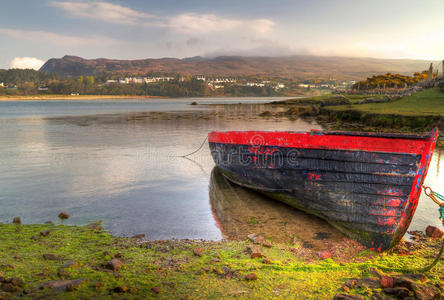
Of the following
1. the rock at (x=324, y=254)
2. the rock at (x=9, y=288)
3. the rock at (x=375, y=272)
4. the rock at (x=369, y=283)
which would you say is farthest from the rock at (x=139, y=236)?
the rock at (x=375, y=272)

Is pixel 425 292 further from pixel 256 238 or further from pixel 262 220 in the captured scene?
pixel 262 220

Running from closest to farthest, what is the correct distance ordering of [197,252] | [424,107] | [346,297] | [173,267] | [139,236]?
[346,297], [173,267], [197,252], [139,236], [424,107]

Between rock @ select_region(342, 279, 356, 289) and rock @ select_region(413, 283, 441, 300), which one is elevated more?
rock @ select_region(413, 283, 441, 300)

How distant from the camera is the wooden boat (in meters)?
6.20

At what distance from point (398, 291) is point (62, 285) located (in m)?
4.61

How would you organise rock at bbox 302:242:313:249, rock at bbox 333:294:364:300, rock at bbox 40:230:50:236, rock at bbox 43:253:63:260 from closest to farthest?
rock at bbox 333:294:364:300 < rock at bbox 43:253:63:260 < rock at bbox 302:242:313:249 < rock at bbox 40:230:50:236

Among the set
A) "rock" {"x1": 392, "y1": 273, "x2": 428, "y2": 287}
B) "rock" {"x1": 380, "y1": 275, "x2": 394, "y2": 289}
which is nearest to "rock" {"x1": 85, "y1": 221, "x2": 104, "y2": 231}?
"rock" {"x1": 380, "y1": 275, "x2": 394, "y2": 289}

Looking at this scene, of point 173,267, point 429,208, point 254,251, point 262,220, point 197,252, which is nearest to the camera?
point 173,267

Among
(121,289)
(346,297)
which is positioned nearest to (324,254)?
(346,297)

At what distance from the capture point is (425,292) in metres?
4.21

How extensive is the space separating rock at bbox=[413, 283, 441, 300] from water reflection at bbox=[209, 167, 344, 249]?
228cm

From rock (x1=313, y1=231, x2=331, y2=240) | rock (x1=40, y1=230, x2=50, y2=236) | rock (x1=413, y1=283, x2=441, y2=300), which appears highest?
rock (x1=413, y1=283, x2=441, y2=300)

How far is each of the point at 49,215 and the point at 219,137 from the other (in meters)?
6.08

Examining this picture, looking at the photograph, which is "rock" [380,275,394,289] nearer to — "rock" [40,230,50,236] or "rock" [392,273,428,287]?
"rock" [392,273,428,287]
